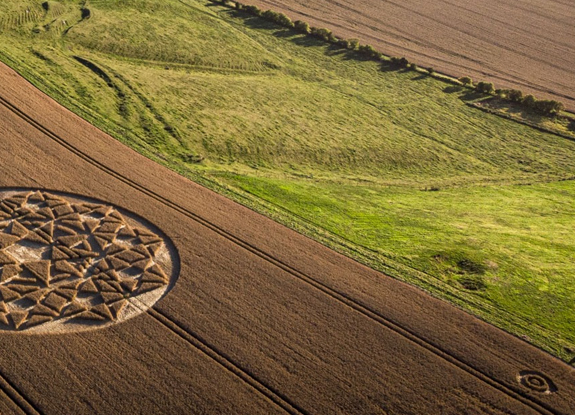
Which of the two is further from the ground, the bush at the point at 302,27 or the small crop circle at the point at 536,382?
the bush at the point at 302,27

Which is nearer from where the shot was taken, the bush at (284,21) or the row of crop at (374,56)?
the row of crop at (374,56)

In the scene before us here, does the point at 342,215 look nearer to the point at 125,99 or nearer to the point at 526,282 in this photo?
the point at 526,282

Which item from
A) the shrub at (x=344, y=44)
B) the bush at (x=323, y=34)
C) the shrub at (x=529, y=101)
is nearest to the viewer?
the shrub at (x=529, y=101)

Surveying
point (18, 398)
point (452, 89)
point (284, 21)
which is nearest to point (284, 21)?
point (284, 21)

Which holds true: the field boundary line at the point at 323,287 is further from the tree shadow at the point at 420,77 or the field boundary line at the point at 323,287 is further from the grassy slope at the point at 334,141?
the tree shadow at the point at 420,77

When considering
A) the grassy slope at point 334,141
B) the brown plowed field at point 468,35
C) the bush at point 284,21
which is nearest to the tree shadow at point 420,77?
the grassy slope at point 334,141

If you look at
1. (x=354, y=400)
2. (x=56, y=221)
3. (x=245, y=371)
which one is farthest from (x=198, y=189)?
(x=354, y=400)
